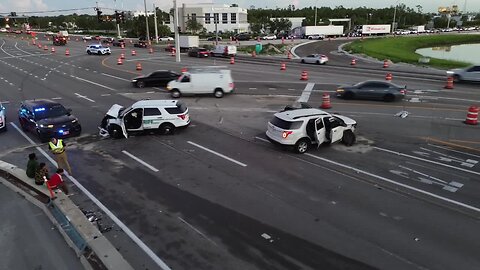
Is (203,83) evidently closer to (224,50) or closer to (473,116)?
(473,116)

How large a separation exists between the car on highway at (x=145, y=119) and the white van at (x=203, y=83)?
9.11 m

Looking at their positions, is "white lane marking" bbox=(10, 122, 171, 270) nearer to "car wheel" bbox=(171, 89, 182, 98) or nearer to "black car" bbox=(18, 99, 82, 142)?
"black car" bbox=(18, 99, 82, 142)

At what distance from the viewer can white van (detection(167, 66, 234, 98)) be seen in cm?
2775

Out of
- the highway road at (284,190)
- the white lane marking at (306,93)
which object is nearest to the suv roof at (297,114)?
the highway road at (284,190)

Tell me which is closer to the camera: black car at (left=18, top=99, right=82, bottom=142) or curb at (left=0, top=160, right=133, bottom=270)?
curb at (left=0, top=160, right=133, bottom=270)

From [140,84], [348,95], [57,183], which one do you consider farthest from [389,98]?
[57,183]

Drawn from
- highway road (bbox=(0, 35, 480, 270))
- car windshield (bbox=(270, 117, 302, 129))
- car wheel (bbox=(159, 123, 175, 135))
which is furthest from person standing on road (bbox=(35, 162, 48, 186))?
car windshield (bbox=(270, 117, 302, 129))

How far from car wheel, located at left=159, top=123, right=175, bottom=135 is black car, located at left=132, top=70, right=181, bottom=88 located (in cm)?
1447

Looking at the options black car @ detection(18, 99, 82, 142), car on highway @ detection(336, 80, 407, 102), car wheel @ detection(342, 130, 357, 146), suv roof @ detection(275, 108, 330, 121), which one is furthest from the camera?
car on highway @ detection(336, 80, 407, 102)

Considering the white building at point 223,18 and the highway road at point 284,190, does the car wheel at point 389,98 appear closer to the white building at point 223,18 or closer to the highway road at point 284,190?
the highway road at point 284,190

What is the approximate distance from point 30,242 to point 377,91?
2244 cm

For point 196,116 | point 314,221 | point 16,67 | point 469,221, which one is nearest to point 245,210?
point 314,221

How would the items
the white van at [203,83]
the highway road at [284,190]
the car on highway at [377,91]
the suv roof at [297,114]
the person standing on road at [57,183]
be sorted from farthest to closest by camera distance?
the white van at [203,83] → the car on highway at [377,91] → the suv roof at [297,114] → the person standing on road at [57,183] → the highway road at [284,190]

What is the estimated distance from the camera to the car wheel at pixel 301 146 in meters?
15.8
